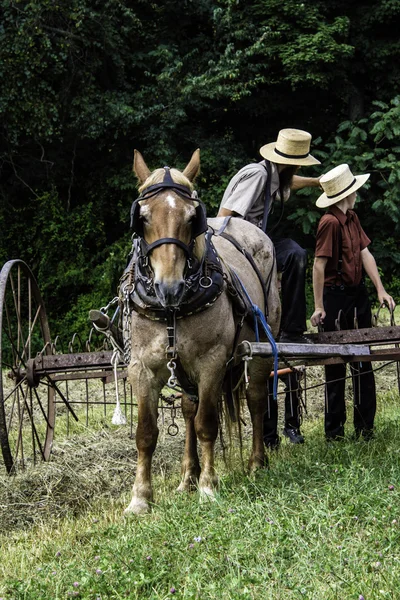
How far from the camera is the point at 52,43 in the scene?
1451cm

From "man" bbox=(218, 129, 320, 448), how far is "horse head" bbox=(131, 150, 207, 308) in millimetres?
1775

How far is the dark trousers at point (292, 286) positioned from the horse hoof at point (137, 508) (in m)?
2.37

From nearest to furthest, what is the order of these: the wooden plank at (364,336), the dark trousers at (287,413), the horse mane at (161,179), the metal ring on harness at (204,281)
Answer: the horse mane at (161,179) < the metal ring on harness at (204,281) < the wooden plank at (364,336) < the dark trousers at (287,413)

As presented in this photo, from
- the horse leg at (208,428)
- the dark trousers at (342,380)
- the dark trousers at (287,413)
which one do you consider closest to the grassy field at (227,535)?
the horse leg at (208,428)

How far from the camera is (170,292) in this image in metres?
4.28

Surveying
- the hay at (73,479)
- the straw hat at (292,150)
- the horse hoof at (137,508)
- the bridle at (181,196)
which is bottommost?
the hay at (73,479)

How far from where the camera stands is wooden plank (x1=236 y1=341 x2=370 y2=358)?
5051 millimetres

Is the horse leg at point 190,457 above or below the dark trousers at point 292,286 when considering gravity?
below

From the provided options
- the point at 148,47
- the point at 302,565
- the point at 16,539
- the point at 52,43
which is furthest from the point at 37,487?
the point at 148,47

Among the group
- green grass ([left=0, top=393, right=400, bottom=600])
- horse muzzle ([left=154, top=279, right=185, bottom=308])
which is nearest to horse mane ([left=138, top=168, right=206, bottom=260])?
horse muzzle ([left=154, top=279, right=185, bottom=308])

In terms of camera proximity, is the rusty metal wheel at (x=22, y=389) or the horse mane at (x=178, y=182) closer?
the horse mane at (x=178, y=182)

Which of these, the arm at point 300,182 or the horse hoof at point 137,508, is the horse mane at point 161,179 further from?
the arm at point 300,182

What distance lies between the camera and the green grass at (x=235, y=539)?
341 centimetres

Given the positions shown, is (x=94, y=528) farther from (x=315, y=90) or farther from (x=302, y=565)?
(x=315, y=90)
